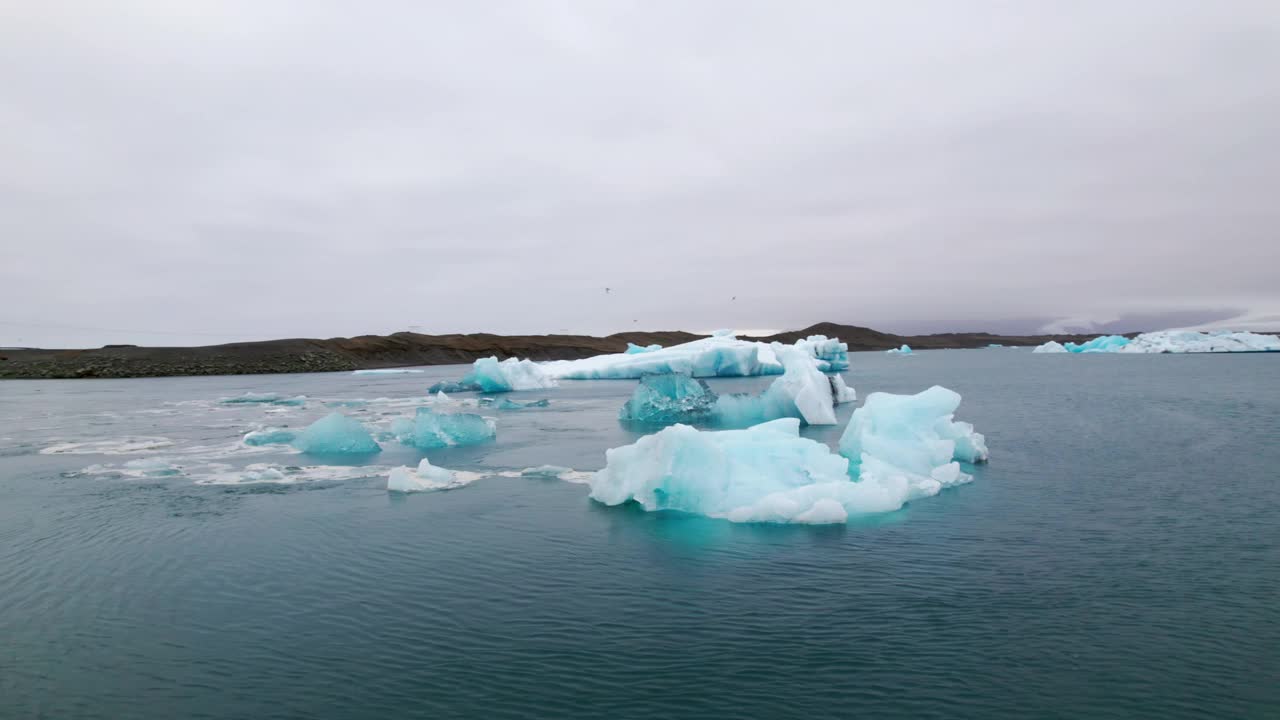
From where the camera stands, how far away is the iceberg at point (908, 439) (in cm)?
1152

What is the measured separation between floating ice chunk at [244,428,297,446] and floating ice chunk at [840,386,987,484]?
11986 millimetres

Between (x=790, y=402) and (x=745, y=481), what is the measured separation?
1082 cm

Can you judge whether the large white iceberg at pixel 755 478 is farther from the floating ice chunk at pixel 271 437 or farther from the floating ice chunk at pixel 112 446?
the floating ice chunk at pixel 112 446

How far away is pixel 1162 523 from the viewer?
9133 millimetres

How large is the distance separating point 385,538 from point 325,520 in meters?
1.41

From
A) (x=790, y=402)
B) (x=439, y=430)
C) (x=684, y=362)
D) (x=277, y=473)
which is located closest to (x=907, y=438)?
(x=790, y=402)

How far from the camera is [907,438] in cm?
1222

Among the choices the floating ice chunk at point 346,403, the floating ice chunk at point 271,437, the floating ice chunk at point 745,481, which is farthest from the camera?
the floating ice chunk at point 346,403

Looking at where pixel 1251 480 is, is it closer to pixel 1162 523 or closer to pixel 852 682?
pixel 1162 523

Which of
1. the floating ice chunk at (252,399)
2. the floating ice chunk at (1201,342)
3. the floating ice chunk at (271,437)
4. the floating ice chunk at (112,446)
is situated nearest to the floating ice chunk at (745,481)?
the floating ice chunk at (271,437)

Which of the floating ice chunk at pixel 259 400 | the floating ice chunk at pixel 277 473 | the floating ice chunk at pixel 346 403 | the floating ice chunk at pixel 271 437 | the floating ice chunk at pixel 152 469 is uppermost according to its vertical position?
the floating ice chunk at pixel 259 400

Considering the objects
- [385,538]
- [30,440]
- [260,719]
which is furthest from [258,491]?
[30,440]

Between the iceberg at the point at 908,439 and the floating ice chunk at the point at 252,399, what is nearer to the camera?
the iceberg at the point at 908,439

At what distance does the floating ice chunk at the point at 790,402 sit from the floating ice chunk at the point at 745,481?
9.26m
